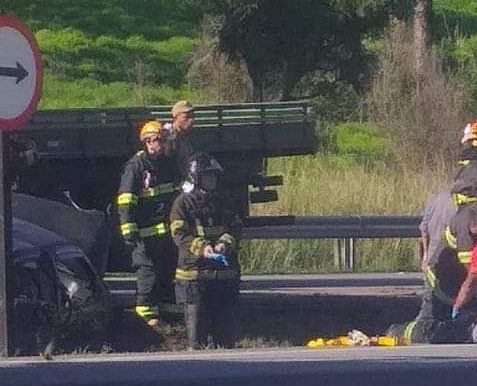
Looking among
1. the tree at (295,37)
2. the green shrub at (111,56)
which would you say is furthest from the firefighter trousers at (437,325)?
the green shrub at (111,56)

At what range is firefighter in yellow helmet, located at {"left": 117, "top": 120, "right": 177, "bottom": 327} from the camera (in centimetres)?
1382

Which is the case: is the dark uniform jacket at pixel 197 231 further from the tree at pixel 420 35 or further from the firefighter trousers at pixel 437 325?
the tree at pixel 420 35

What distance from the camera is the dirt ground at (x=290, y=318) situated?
13945mm

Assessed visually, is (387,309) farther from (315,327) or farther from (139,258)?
(139,258)

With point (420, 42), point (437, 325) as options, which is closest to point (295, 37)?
point (420, 42)

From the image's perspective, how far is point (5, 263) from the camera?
460 inches

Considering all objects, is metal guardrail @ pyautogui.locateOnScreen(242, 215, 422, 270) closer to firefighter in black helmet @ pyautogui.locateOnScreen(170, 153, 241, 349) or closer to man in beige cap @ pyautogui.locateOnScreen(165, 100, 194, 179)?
man in beige cap @ pyautogui.locateOnScreen(165, 100, 194, 179)

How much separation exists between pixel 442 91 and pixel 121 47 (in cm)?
1669

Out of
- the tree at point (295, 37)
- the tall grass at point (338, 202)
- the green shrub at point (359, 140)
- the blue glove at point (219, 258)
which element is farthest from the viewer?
the tree at point (295, 37)

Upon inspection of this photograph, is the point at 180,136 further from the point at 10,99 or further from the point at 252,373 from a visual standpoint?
the point at 252,373

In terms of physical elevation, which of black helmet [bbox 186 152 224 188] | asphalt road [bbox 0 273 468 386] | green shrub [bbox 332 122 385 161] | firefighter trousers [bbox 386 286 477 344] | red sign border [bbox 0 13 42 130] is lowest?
green shrub [bbox 332 122 385 161]

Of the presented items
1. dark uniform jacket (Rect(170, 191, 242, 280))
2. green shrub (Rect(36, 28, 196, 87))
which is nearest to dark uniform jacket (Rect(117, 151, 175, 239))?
dark uniform jacket (Rect(170, 191, 242, 280))

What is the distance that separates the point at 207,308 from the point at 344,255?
751cm

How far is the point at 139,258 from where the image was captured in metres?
14.2
